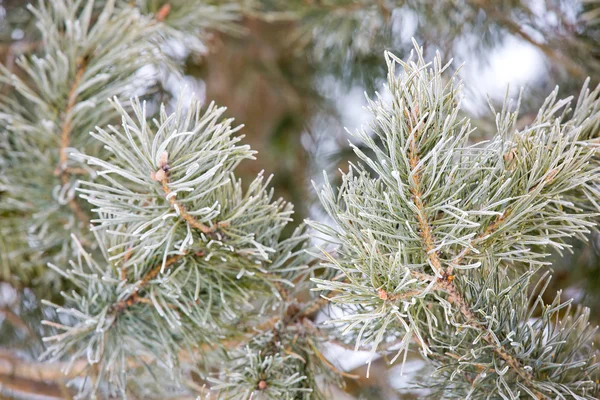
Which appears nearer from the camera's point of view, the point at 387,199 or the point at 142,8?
the point at 387,199

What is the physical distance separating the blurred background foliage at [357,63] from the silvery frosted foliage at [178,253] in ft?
0.39

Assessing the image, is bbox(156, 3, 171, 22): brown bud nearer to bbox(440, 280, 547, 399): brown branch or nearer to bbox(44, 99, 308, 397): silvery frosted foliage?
bbox(44, 99, 308, 397): silvery frosted foliage

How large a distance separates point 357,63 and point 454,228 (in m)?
0.57

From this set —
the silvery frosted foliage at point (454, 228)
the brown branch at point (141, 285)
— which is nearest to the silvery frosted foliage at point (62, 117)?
the brown branch at point (141, 285)

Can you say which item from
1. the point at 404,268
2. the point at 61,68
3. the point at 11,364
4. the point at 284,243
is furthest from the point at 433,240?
the point at 11,364

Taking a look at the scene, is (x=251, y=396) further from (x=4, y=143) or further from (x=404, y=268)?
(x=4, y=143)

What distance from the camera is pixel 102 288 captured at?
0.42 metres

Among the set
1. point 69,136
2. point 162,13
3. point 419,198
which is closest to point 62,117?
point 69,136

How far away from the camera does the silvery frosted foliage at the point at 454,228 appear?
305 millimetres

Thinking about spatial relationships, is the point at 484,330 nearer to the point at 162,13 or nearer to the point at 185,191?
the point at 185,191

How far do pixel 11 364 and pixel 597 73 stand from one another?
27.9 inches

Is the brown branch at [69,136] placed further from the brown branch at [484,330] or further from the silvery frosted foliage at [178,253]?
the brown branch at [484,330]

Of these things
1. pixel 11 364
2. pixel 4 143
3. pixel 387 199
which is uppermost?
pixel 387 199

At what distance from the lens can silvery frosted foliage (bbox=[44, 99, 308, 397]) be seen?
343 millimetres
